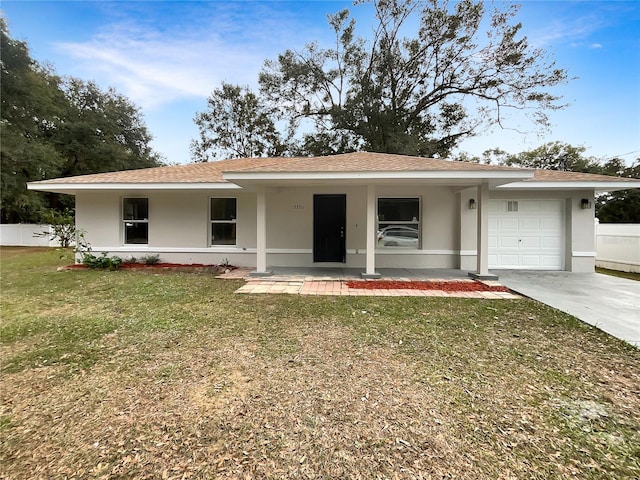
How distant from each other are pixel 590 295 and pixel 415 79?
1725cm

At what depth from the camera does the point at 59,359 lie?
326 cm

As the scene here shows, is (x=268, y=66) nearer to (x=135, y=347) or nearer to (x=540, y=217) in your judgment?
(x=540, y=217)

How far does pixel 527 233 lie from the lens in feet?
28.9

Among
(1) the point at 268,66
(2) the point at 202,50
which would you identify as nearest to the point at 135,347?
(2) the point at 202,50

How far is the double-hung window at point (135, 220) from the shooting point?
31.4 ft

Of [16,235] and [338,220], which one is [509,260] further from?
[16,235]

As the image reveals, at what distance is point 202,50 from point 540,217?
13695mm

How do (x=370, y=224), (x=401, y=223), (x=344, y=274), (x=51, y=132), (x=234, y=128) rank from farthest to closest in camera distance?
(x=234, y=128) → (x=51, y=132) → (x=401, y=223) → (x=344, y=274) → (x=370, y=224)

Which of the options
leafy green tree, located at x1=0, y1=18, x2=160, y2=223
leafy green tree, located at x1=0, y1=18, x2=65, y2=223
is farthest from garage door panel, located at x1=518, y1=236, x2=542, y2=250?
leafy green tree, located at x1=0, y1=18, x2=65, y2=223

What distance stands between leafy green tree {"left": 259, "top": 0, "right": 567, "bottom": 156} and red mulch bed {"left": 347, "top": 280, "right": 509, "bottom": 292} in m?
11.5

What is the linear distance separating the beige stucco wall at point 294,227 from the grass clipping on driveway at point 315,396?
4.29m

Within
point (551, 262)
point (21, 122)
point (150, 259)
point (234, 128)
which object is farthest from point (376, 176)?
point (21, 122)

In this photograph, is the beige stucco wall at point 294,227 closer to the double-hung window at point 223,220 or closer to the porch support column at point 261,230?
the double-hung window at point 223,220

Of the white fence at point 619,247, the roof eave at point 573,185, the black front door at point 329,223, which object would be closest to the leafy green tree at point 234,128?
the black front door at point 329,223
